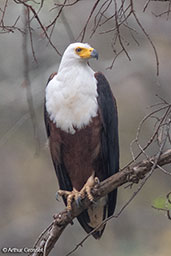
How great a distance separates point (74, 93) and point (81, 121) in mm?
174

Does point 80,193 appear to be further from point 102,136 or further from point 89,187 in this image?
point 102,136

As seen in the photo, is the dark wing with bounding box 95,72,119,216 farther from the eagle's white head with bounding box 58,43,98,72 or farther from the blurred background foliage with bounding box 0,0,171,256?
the blurred background foliage with bounding box 0,0,171,256

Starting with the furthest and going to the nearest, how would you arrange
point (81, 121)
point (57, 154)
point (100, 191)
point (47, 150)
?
point (47, 150), point (57, 154), point (81, 121), point (100, 191)

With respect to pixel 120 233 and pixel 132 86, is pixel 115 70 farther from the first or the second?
pixel 120 233

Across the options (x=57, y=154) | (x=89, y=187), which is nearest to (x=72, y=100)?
(x=57, y=154)

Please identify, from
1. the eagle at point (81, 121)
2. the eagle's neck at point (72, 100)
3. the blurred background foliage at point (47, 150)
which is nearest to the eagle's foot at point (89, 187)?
the eagle at point (81, 121)

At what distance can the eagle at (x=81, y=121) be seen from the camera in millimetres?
4062

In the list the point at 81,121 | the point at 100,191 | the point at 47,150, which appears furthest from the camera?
the point at 47,150

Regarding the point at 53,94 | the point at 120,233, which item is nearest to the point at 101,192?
the point at 53,94

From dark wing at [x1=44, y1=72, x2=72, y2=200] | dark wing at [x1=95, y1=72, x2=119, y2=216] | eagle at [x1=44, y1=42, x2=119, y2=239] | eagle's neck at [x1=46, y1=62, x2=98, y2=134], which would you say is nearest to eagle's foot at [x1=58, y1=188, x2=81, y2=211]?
eagle at [x1=44, y1=42, x2=119, y2=239]

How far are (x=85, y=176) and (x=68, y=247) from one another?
2.73m

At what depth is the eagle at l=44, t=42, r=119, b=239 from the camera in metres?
4.06

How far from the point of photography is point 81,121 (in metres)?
4.05

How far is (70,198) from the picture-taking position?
4074 mm
